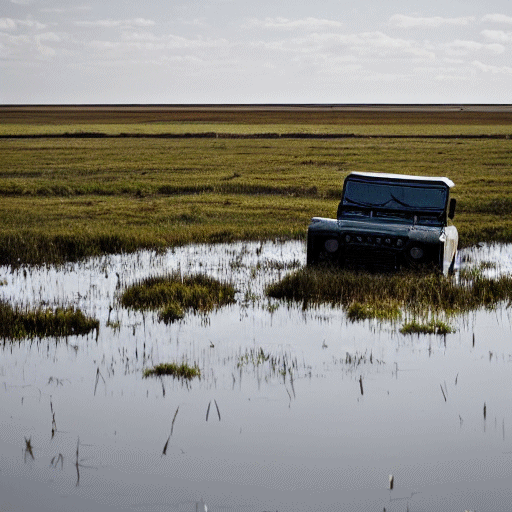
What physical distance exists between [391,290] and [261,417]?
5.39 m

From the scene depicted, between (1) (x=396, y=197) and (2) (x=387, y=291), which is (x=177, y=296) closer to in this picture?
(2) (x=387, y=291)

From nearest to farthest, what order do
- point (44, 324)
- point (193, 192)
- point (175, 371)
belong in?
point (175, 371) < point (44, 324) < point (193, 192)

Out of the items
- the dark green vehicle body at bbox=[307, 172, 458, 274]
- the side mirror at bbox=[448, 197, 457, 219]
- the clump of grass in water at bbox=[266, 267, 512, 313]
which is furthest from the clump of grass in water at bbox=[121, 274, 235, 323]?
the side mirror at bbox=[448, 197, 457, 219]

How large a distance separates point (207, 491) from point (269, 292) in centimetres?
674

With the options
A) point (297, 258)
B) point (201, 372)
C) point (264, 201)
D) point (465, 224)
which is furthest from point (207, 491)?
point (264, 201)

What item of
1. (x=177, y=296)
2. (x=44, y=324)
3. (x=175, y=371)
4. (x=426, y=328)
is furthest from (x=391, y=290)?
(x=44, y=324)

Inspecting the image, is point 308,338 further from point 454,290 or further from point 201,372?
point 454,290

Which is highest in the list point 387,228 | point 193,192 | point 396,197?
point 396,197

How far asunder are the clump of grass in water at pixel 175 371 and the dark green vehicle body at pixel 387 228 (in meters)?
5.02

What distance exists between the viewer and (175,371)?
748cm

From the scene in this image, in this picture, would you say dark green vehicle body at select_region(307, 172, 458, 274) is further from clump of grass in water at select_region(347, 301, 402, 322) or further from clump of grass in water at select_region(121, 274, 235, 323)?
clump of grass in water at select_region(121, 274, 235, 323)

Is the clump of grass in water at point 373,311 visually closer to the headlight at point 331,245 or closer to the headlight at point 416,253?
the headlight at point 416,253

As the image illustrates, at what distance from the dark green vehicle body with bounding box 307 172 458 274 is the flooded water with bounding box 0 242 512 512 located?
176cm

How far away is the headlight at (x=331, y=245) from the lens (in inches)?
476
